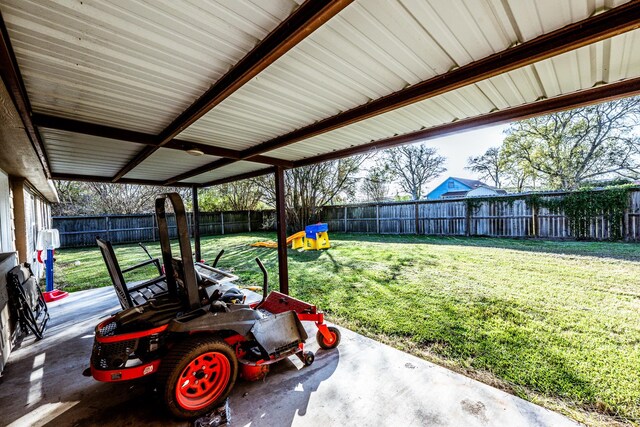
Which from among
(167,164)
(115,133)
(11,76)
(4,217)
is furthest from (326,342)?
(4,217)

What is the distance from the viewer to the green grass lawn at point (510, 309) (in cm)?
217

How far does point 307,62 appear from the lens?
1.78 metres

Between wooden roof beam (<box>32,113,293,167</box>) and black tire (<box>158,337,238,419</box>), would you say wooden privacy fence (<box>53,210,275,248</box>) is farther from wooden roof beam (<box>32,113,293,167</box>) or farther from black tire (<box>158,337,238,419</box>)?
black tire (<box>158,337,238,419</box>)

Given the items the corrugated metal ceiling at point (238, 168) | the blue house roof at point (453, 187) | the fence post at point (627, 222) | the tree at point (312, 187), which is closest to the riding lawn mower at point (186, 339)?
the corrugated metal ceiling at point (238, 168)

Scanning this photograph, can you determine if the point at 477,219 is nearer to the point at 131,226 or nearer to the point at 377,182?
the point at 377,182

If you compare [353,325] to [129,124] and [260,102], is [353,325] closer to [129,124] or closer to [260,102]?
[260,102]

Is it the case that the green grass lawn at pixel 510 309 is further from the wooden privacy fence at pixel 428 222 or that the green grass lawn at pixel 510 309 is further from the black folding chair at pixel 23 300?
the black folding chair at pixel 23 300

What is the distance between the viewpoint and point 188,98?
2.30 m

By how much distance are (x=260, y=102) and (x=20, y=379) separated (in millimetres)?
3425

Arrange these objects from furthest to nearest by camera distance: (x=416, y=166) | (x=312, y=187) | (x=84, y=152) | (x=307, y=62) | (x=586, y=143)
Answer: (x=416, y=166), (x=312, y=187), (x=586, y=143), (x=84, y=152), (x=307, y=62)

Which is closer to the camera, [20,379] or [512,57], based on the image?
[512,57]

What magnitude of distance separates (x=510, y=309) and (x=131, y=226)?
1605 cm

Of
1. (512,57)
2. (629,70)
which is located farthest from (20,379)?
(629,70)

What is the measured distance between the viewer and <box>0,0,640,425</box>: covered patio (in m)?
1.34
